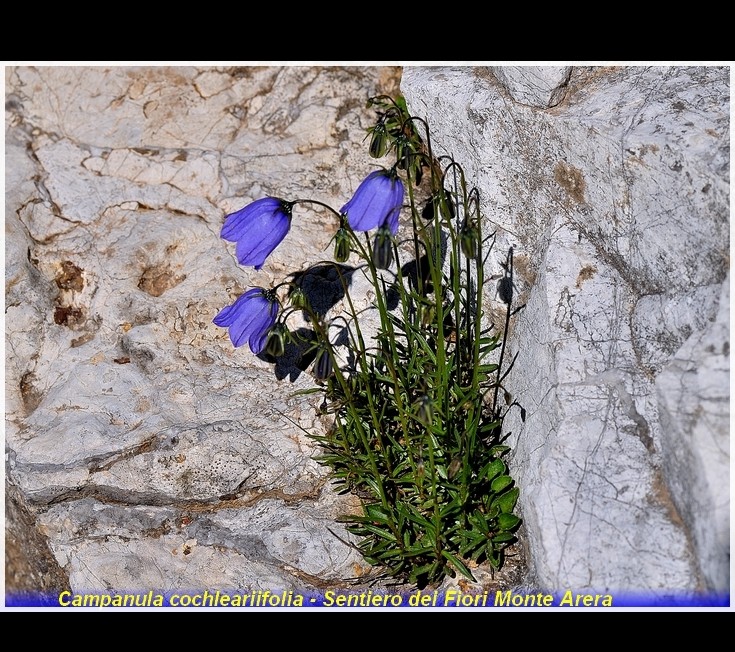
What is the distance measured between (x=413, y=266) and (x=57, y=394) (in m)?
2.43

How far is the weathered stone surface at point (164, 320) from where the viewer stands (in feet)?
15.4

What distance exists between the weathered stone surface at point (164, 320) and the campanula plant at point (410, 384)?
1.03 ft

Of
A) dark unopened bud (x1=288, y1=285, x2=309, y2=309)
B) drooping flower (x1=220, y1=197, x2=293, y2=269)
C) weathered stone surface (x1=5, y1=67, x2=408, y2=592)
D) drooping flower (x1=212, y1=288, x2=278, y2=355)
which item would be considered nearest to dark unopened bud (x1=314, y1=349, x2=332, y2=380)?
drooping flower (x1=212, y1=288, x2=278, y2=355)

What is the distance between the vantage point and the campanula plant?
398 cm

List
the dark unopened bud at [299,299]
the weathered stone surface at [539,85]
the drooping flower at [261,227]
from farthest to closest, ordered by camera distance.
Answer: the weathered stone surface at [539,85], the drooping flower at [261,227], the dark unopened bud at [299,299]

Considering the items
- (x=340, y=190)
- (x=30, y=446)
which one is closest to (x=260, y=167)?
(x=340, y=190)

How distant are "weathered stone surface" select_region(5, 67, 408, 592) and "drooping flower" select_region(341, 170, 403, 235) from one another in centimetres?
176

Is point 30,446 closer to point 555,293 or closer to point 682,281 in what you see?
point 555,293

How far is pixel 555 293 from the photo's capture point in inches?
176

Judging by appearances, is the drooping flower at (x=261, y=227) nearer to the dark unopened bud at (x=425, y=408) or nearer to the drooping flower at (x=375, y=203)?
the drooping flower at (x=375, y=203)

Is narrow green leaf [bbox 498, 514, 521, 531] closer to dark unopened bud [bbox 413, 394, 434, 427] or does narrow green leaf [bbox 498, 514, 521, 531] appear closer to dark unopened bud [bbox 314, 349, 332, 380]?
dark unopened bud [bbox 413, 394, 434, 427]

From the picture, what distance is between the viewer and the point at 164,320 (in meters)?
5.42

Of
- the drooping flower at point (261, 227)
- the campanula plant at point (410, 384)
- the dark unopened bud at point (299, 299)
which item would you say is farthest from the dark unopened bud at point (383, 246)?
the drooping flower at point (261, 227)

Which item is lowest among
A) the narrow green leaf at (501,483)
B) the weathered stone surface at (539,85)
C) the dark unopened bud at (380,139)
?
the narrow green leaf at (501,483)
